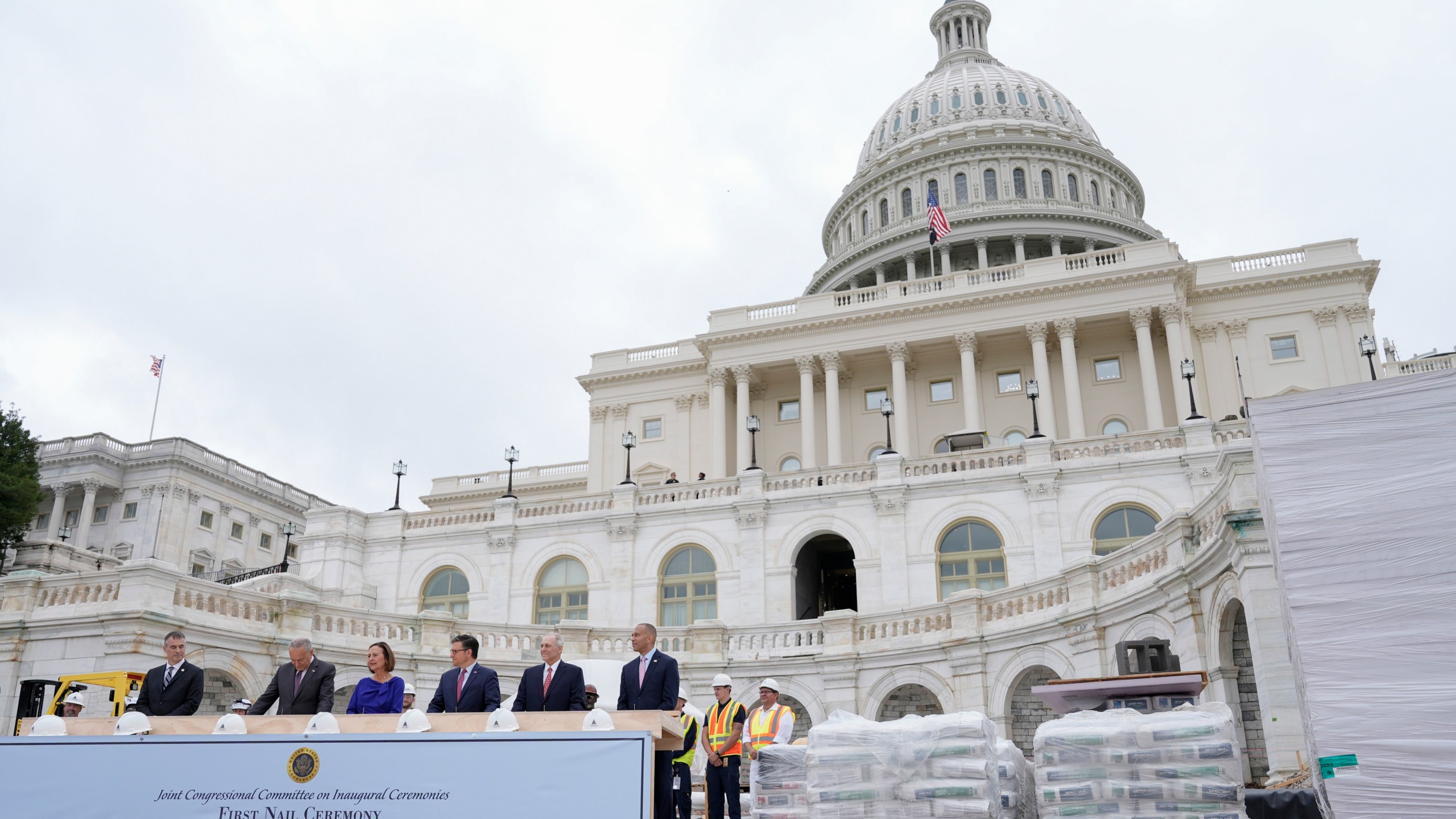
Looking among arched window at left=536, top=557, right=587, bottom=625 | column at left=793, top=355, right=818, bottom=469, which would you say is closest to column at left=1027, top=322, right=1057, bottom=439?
column at left=793, top=355, right=818, bottom=469

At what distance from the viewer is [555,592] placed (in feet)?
133

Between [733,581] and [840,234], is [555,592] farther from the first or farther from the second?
[840,234]

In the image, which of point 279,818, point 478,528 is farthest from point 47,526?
point 279,818

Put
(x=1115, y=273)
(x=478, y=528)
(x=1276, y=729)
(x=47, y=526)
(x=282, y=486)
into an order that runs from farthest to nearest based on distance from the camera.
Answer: (x=282, y=486)
(x=47, y=526)
(x=1115, y=273)
(x=478, y=528)
(x=1276, y=729)

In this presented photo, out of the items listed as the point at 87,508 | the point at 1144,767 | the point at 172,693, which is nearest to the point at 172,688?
the point at 172,693

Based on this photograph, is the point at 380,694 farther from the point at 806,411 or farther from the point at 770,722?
the point at 806,411

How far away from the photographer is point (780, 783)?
1134 cm

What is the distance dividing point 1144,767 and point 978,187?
3171 inches

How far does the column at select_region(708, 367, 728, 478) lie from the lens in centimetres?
6038

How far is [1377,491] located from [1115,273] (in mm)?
49779

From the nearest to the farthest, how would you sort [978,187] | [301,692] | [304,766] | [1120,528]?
1. [304,766]
2. [301,692]
3. [1120,528]
4. [978,187]

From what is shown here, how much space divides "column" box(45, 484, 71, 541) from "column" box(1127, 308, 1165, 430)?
67.3 metres

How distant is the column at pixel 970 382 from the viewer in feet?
187

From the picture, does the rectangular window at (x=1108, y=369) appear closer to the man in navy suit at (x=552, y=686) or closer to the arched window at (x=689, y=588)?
the arched window at (x=689, y=588)
